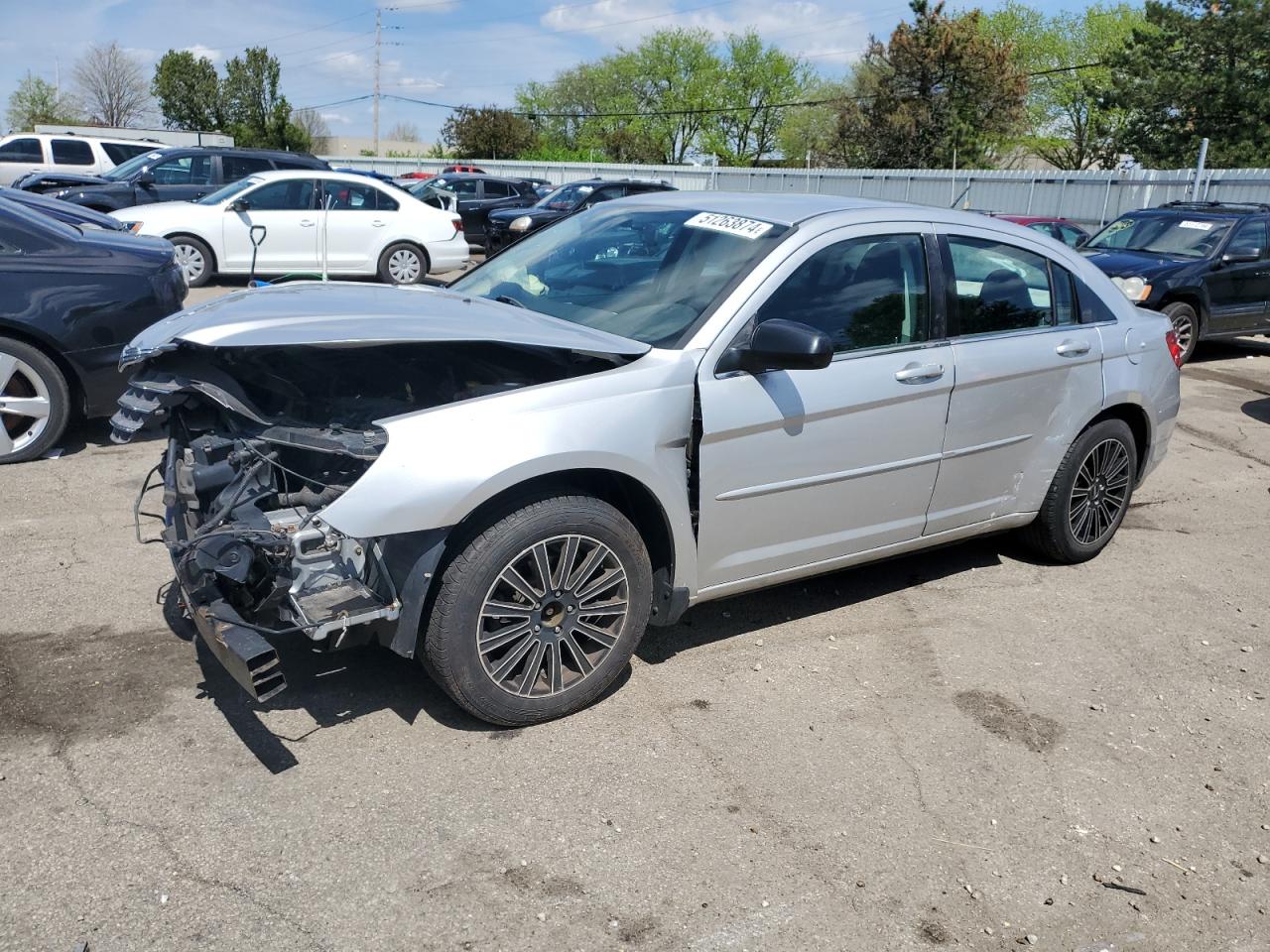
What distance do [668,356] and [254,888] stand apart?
2.11 meters

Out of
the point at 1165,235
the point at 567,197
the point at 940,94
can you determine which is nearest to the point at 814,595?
the point at 1165,235

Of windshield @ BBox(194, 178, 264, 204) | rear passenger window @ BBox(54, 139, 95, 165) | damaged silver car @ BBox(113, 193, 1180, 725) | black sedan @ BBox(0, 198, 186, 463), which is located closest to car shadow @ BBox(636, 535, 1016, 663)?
damaged silver car @ BBox(113, 193, 1180, 725)

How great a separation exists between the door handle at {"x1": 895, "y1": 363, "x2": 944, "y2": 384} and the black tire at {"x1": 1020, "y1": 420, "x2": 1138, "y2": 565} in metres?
1.16

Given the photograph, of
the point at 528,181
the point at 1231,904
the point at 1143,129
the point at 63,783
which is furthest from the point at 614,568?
the point at 1143,129

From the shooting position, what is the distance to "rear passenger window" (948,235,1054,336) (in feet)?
15.1

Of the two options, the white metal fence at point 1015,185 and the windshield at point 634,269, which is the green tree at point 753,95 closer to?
the white metal fence at point 1015,185

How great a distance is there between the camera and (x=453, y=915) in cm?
277

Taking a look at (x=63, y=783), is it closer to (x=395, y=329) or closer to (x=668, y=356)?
(x=395, y=329)

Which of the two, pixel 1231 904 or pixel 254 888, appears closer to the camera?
pixel 254 888

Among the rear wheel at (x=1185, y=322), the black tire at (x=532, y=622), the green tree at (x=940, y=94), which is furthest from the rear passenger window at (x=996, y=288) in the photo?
the green tree at (x=940, y=94)

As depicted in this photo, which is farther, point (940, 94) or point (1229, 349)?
point (940, 94)

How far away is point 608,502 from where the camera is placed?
3.75m

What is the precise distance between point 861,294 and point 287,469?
2318 millimetres

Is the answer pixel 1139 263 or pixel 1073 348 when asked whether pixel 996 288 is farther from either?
pixel 1139 263
